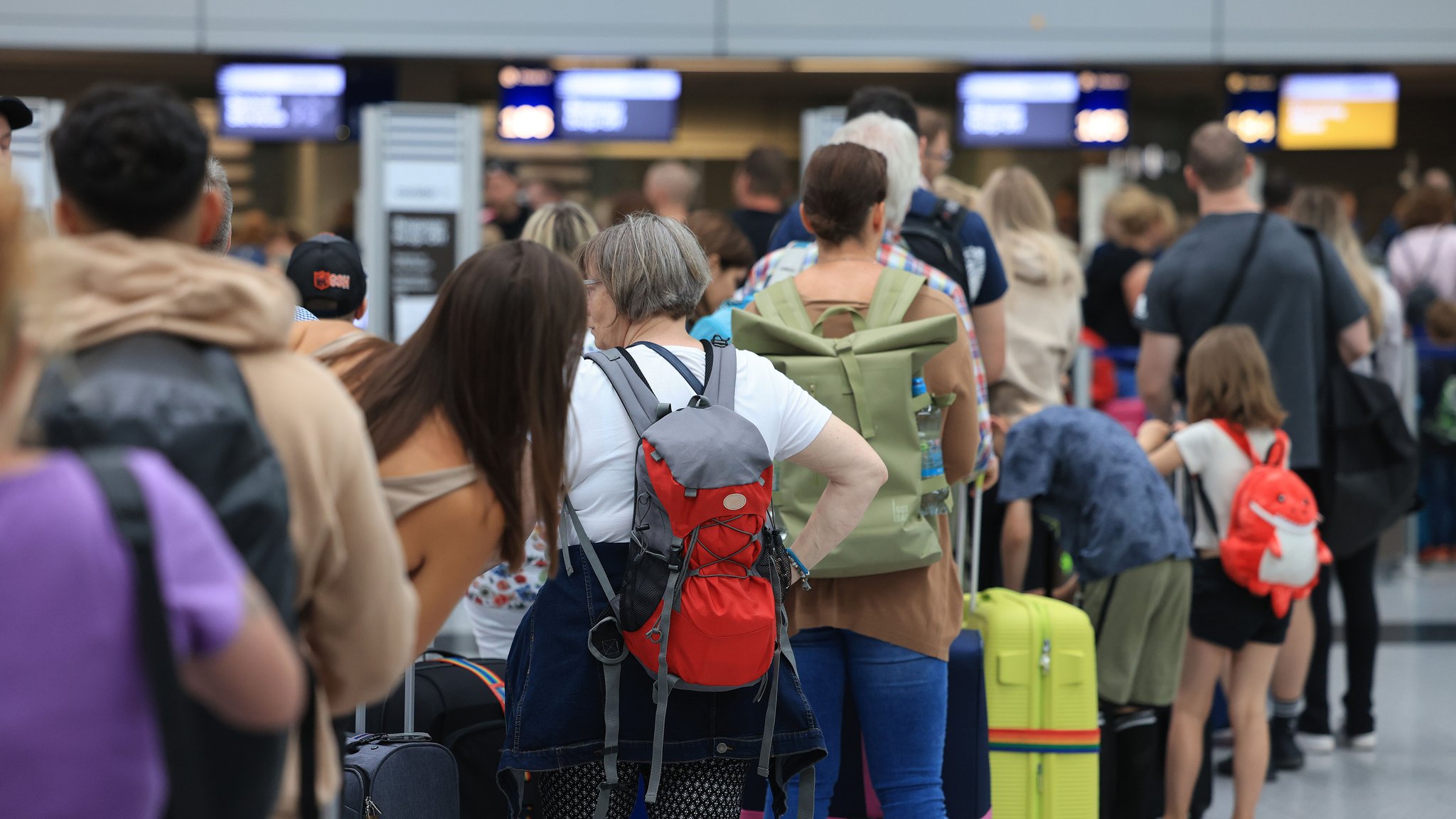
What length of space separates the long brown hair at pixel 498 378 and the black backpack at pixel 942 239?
79.3 inches

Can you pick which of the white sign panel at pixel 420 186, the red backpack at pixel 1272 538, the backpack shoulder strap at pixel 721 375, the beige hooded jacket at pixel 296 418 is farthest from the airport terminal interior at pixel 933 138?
the beige hooded jacket at pixel 296 418

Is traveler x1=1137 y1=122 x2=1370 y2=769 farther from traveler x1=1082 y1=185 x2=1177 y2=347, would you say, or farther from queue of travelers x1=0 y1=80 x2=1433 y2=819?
traveler x1=1082 y1=185 x2=1177 y2=347

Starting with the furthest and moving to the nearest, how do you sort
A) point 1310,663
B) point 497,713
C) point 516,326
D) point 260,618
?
point 1310,663, point 497,713, point 516,326, point 260,618

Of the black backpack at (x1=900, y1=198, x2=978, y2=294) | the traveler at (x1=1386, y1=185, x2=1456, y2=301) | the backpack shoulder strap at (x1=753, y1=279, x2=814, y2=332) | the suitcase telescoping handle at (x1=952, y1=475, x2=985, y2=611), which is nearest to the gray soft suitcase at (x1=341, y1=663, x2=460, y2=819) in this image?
the backpack shoulder strap at (x1=753, y1=279, x2=814, y2=332)

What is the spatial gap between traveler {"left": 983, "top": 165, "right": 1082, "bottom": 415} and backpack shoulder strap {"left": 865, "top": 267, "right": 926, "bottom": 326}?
6.66 feet

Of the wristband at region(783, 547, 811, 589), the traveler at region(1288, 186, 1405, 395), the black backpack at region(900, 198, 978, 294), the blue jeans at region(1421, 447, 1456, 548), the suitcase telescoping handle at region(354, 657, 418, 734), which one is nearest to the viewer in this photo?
the wristband at region(783, 547, 811, 589)

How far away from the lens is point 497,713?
3.40m

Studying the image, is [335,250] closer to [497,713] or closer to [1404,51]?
[497,713]

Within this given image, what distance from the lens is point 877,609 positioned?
3273 millimetres

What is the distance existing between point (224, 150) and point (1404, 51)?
31.5 ft

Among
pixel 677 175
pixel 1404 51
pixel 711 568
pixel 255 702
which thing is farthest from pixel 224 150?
pixel 255 702

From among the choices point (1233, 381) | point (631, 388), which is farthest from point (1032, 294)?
point (631, 388)

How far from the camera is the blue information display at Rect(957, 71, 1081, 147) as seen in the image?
11250 millimetres

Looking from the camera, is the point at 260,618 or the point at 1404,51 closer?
the point at 260,618
